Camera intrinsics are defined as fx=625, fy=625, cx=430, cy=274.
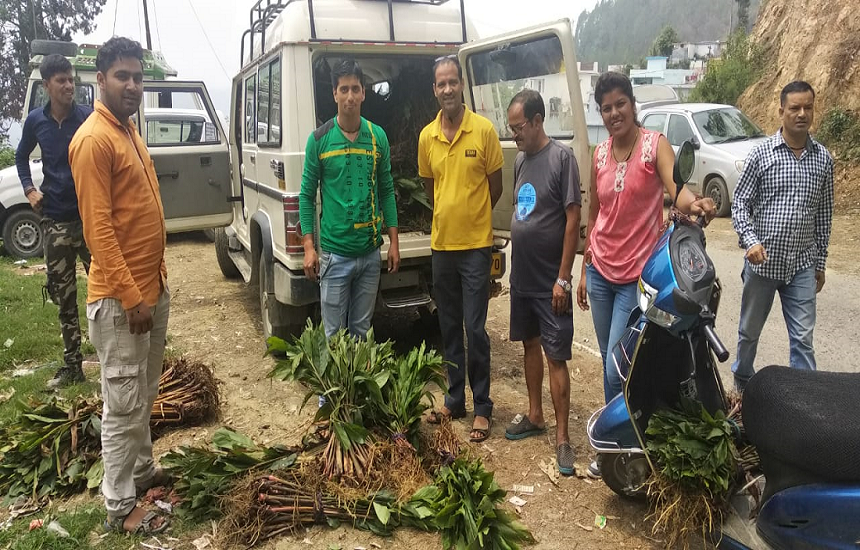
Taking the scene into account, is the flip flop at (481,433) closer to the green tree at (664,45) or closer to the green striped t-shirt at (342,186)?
the green striped t-shirt at (342,186)

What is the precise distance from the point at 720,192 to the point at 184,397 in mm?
9829

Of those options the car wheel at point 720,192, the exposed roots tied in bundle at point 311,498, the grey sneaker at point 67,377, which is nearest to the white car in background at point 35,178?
the grey sneaker at point 67,377

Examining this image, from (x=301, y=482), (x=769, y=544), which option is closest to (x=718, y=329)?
(x=769, y=544)

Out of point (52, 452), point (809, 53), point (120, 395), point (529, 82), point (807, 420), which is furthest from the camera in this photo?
point (809, 53)

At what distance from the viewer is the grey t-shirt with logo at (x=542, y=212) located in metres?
3.35

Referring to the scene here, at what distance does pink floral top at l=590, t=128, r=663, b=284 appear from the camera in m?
3.05

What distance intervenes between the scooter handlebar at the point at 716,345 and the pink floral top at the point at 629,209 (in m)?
0.78

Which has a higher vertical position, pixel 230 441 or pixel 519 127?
pixel 519 127

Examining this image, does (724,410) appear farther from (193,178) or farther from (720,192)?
(720,192)

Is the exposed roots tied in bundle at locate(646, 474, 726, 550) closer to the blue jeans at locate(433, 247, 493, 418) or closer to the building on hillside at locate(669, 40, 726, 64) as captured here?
the blue jeans at locate(433, 247, 493, 418)

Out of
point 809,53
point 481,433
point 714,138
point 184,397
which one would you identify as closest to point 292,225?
point 184,397

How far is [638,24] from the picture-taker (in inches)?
5054

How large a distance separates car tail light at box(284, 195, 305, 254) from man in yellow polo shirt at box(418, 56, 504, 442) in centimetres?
106

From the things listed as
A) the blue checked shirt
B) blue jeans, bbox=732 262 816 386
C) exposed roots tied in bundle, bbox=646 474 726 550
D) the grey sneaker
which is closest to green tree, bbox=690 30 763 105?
the blue checked shirt
